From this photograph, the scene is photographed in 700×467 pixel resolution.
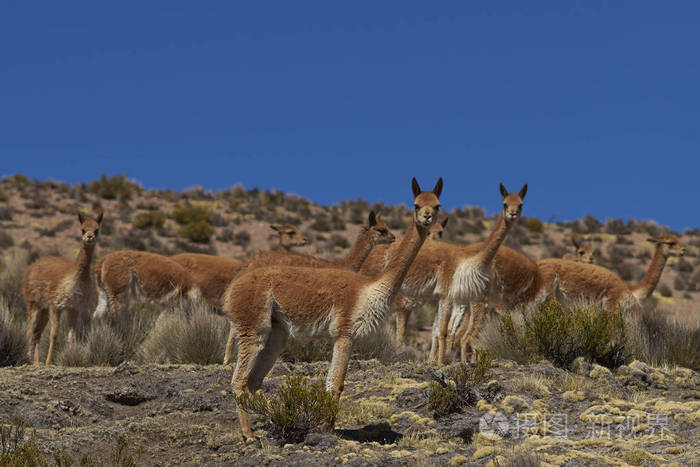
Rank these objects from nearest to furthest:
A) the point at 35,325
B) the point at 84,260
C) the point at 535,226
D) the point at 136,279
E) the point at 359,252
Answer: the point at 84,260
the point at 359,252
the point at 35,325
the point at 136,279
the point at 535,226

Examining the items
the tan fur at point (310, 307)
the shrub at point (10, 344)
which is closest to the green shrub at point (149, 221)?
the shrub at point (10, 344)

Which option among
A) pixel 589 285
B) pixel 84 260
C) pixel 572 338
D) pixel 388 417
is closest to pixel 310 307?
pixel 388 417

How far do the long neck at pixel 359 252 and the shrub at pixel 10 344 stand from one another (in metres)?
5.95

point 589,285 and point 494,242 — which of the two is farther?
point 589,285

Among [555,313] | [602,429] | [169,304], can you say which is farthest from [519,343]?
[169,304]

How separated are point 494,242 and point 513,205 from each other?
0.71m

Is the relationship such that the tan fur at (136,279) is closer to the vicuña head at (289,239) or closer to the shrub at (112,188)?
the vicuña head at (289,239)

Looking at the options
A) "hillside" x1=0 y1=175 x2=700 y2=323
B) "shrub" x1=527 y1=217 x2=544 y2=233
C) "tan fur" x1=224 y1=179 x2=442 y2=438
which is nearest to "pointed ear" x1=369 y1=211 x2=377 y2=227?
"tan fur" x1=224 y1=179 x2=442 y2=438

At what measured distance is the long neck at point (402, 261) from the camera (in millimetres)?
7766

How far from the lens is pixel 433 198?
320 inches

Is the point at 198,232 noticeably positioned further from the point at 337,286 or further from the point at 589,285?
the point at 337,286

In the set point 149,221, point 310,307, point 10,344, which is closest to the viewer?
point 310,307

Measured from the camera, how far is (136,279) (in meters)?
15.8

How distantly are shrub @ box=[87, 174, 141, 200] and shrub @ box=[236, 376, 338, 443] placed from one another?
3701cm
